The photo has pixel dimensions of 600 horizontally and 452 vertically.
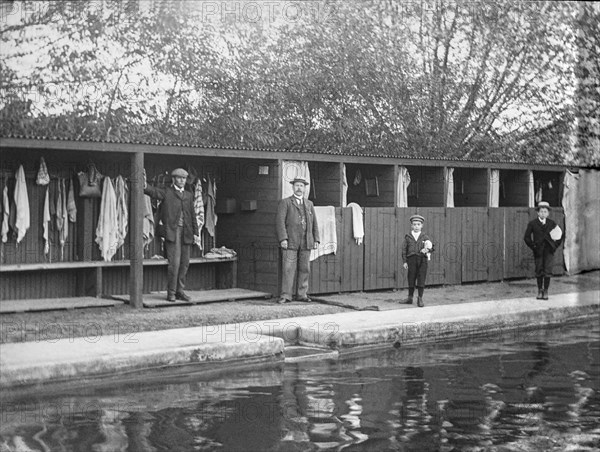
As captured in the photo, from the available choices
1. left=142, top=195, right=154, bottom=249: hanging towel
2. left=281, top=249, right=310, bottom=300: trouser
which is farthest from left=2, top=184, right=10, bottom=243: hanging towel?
left=281, top=249, right=310, bottom=300: trouser

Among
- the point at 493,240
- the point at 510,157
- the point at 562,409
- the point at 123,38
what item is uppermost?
the point at 123,38

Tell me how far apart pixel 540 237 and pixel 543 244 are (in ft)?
0.55

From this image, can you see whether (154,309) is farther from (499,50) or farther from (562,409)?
(499,50)

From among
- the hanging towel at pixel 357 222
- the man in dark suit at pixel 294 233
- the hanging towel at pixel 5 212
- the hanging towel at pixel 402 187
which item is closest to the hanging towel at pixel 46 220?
the hanging towel at pixel 5 212

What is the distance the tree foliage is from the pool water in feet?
69.2

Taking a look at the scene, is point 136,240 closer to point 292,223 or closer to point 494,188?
point 292,223

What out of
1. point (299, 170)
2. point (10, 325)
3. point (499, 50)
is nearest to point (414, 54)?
point (499, 50)

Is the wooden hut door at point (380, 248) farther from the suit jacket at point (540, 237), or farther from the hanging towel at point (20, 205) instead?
the hanging towel at point (20, 205)

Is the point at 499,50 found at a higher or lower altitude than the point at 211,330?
higher

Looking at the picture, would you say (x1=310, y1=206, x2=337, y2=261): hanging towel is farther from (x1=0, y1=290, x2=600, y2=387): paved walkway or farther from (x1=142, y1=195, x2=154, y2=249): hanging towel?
(x1=142, y1=195, x2=154, y2=249): hanging towel

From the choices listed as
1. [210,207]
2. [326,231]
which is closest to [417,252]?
[326,231]

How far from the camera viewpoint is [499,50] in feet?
120

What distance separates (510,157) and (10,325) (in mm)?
24590

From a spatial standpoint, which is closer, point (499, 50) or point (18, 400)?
point (18, 400)
